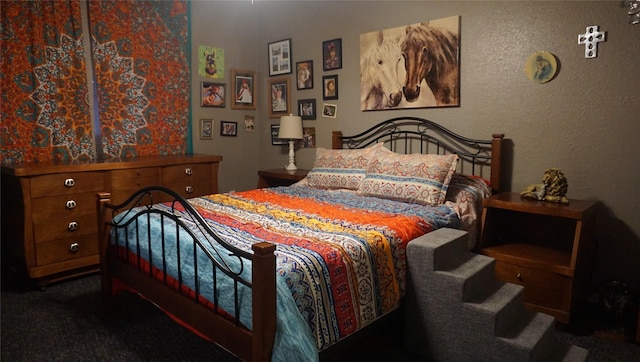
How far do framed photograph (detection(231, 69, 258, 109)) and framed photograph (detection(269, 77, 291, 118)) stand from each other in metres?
0.22

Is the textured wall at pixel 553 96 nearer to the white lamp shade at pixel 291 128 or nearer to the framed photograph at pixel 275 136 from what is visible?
the white lamp shade at pixel 291 128

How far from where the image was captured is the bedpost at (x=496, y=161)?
301 cm

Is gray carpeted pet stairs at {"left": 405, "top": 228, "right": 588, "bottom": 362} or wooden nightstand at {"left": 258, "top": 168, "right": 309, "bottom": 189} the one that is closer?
gray carpeted pet stairs at {"left": 405, "top": 228, "right": 588, "bottom": 362}

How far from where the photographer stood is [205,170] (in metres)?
3.93

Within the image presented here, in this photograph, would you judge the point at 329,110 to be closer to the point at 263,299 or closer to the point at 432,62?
the point at 432,62

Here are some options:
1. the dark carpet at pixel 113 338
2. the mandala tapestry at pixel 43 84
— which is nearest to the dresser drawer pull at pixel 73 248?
the dark carpet at pixel 113 338

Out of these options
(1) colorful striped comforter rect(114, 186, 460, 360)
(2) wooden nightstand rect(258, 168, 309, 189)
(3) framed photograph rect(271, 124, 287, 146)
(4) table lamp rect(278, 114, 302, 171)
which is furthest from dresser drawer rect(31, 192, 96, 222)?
(3) framed photograph rect(271, 124, 287, 146)

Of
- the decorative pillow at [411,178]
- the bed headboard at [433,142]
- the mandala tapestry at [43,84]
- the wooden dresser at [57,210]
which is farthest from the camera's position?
the mandala tapestry at [43,84]

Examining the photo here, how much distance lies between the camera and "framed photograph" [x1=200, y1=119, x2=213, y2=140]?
446 centimetres

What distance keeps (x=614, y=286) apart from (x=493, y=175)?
0.99 meters

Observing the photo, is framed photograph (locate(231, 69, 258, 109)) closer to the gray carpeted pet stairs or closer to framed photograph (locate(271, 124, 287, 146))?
framed photograph (locate(271, 124, 287, 146))

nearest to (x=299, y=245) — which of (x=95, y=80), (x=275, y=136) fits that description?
(x=95, y=80)

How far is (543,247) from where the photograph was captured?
2.82m

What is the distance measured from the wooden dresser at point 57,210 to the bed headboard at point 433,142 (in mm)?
1881
